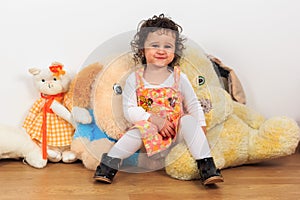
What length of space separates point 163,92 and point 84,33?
42 centimetres

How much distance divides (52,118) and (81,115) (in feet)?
0.45

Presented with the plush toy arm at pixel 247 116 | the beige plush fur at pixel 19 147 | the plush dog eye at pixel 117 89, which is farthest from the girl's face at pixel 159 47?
the beige plush fur at pixel 19 147

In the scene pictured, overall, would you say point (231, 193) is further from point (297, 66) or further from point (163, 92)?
point (297, 66)

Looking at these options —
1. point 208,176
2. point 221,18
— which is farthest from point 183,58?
point 208,176

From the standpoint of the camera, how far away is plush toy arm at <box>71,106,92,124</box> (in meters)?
1.89

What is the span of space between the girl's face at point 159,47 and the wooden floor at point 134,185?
0.39m

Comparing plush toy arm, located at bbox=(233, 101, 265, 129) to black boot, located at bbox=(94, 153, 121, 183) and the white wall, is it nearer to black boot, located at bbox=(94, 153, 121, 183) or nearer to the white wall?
the white wall

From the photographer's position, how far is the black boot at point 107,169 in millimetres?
1701

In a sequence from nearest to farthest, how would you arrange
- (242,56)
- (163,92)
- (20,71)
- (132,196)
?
1. (132,196)
2. (163,92)
3. (20,71)
4. (242,56)

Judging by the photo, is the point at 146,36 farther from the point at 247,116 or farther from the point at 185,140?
the point at 247,116

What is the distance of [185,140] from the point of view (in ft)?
5.85

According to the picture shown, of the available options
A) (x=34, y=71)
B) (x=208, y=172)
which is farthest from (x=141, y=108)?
(x=34, y=71)

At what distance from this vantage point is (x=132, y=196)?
5.28 ft

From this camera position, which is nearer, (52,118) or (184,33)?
(52,118)
